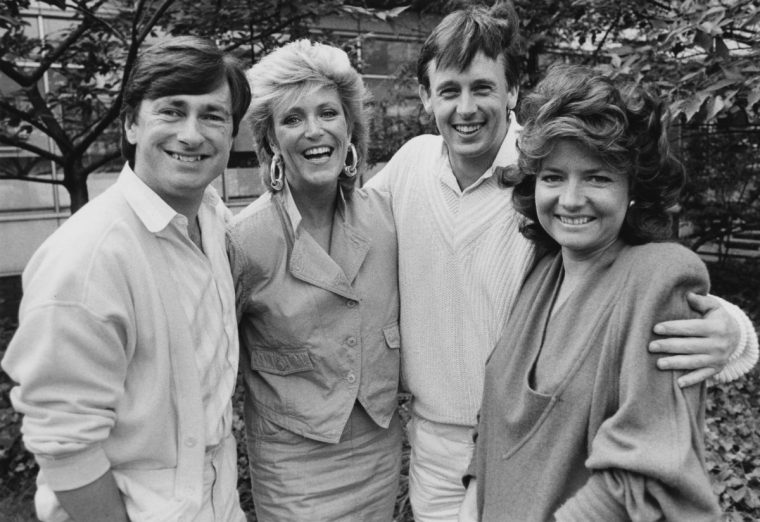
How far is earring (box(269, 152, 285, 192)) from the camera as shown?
251cm

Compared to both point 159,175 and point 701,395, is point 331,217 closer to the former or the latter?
point 159,175

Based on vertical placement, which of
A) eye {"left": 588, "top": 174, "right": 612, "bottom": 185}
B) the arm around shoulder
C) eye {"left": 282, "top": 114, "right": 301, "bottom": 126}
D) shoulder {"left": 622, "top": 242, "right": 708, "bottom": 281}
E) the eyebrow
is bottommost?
the arm around shoulder

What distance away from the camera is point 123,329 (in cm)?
175

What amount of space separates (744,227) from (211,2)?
703 cm

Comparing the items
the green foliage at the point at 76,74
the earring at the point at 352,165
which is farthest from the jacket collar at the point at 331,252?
the green foliage at the point at 76,74

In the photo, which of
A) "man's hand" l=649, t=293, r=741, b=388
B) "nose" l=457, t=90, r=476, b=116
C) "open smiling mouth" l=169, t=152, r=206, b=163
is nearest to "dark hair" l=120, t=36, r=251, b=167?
"open smiling mouth" l=169, t=152, r=206, b=163

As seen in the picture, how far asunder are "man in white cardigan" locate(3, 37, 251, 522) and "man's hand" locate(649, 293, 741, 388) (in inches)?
47.0

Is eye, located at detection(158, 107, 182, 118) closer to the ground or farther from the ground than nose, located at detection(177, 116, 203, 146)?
farther from the ground

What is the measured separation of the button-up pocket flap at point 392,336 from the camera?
8.30 ft

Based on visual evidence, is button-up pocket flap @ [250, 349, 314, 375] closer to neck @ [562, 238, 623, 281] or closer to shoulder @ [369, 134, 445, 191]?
shoulder @ [369, 134, 445, 191]

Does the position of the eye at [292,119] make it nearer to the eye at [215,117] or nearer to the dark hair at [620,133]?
the eye at [215,117]

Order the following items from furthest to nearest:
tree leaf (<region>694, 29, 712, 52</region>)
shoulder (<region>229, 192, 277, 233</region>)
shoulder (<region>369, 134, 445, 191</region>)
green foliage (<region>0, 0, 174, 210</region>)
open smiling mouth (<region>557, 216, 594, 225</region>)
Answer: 1. green foliage (<region>0, 0, 174, 210</region>)
2. tree leaf (<region>694, 29, 712, 52</region>)
3. shoulder (<region>369, 134, 445, 191</region>)
4. shoulder (<region>229, 192, 277, 233</region>)
5. open smiling mouth (<region>557, 216, 594, 225</region>)

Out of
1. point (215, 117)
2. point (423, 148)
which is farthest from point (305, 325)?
point (423, 148)

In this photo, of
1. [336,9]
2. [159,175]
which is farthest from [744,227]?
[159,175]
